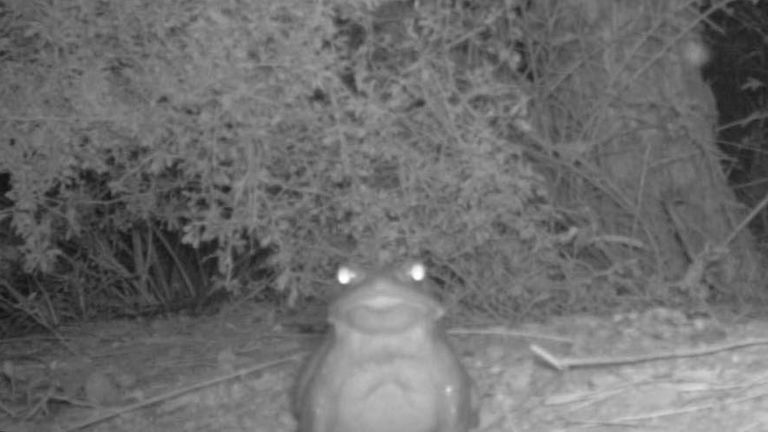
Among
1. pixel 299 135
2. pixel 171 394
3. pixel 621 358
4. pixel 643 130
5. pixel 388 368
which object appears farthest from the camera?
pixel 643 130

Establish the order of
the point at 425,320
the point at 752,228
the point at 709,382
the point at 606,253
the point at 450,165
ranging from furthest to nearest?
the point at 752,228 → the point at 606,253 → the point at 450,165 → the point at 709,382 → the point at 425,320

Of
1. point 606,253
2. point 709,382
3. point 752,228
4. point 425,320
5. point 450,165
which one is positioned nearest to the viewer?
point 425,320

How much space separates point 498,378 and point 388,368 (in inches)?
49.1

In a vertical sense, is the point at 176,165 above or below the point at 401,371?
above

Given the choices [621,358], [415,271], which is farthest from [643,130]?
[415,271]

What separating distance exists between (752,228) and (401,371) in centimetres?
527

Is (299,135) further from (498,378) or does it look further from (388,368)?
(388,368)

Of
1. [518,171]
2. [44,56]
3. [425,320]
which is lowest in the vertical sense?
[425,320]

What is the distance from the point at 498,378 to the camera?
6.82 metres

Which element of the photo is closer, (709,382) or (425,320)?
(425,320)

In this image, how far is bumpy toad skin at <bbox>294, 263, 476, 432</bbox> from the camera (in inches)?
220

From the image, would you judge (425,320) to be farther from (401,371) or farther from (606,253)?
(606,253)

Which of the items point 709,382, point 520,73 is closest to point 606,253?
point 520,73

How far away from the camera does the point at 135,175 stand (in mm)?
7336
